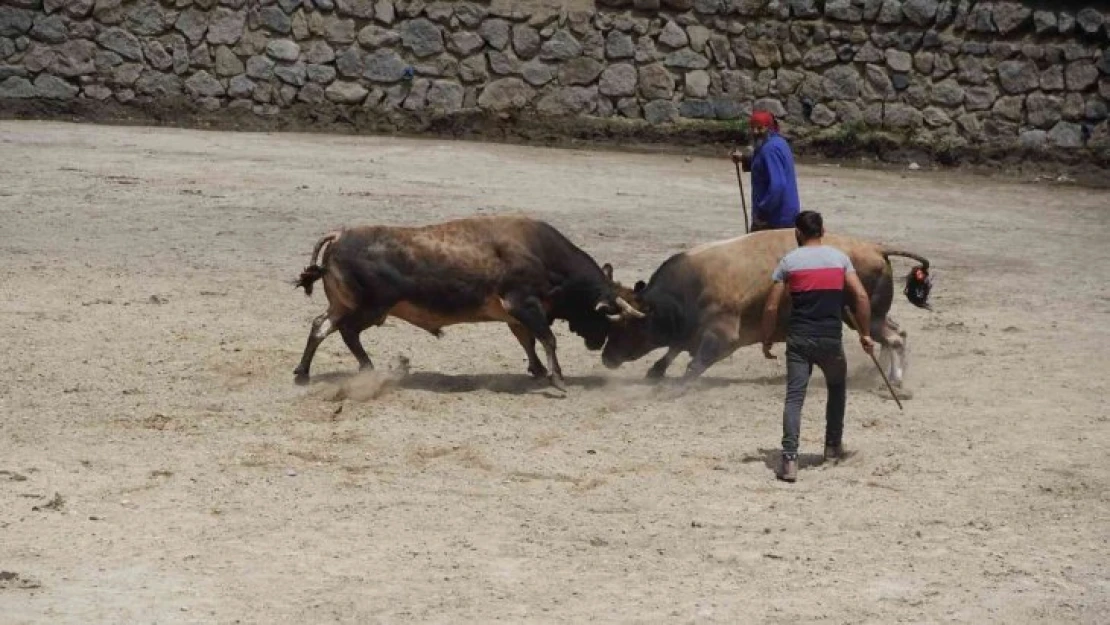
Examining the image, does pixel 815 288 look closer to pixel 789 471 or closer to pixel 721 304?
pixel 789 471

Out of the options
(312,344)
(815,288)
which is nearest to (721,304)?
(815,288)

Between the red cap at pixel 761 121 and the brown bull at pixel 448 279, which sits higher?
the red cap at pixel 761 121

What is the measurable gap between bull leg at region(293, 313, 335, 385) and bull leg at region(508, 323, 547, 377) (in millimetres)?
1245

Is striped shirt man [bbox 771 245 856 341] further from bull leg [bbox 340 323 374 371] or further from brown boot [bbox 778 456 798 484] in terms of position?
bull leg [bbox 340 323 374 371]

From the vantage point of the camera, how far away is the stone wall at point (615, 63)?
24.0m

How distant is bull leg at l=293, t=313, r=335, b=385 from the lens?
12.6 m

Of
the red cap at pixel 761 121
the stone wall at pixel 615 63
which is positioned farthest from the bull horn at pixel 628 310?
the stone wall at pixel 615 63

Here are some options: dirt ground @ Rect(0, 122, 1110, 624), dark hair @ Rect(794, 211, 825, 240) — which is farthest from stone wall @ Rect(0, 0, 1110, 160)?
dark hair @ Rect(794, 211, 825, 240)

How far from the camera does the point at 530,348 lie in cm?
1305

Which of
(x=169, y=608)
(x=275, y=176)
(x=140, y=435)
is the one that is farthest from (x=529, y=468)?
(x=275, y=176)

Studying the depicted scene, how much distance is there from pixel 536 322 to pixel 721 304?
1.28 metres

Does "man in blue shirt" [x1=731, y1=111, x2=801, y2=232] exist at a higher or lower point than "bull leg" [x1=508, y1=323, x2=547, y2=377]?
higher

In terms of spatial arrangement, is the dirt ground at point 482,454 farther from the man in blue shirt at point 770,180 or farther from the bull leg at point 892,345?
the man in blue shirt at point 770,180

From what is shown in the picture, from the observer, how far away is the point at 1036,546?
31.2 ft
